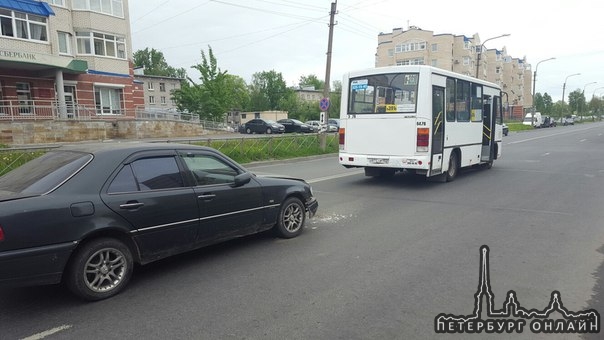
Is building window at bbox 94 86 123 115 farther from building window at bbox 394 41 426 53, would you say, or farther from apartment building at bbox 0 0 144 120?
building window at bbox 394 41 426 53

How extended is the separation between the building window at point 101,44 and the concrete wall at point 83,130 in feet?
21.1

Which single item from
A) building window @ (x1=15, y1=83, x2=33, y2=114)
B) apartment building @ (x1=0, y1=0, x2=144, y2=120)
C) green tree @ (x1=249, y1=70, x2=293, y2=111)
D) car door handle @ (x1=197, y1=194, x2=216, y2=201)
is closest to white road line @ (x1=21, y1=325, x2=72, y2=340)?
car door handle @ (x1=197, y1=194, x2=216, y2=201)

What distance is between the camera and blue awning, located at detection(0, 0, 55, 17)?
2659 cm

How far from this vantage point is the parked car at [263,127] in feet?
132

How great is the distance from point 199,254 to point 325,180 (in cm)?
679

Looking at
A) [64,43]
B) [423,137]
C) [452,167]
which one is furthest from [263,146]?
[64,43]

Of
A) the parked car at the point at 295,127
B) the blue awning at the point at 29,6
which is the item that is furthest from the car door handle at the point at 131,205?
the parked car at the point at 295,127

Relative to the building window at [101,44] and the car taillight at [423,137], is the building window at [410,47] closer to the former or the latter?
the building window at [101,44]

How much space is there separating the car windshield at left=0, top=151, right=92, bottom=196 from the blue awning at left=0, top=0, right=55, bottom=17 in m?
28.9

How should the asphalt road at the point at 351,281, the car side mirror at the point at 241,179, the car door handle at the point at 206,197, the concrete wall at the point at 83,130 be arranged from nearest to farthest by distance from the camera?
the asphalt road at the point at 351,281
the car door handle at the point at 206,197
the car side mirror at the point at 241,179
the concrete wall at the point at 83,130

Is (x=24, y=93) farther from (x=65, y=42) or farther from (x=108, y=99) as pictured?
(x=108, y=99)

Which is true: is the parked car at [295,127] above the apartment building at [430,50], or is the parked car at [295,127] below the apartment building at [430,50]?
below

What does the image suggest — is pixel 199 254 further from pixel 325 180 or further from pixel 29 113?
pixel 29 113

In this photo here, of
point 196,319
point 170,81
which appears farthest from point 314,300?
point 170,81
